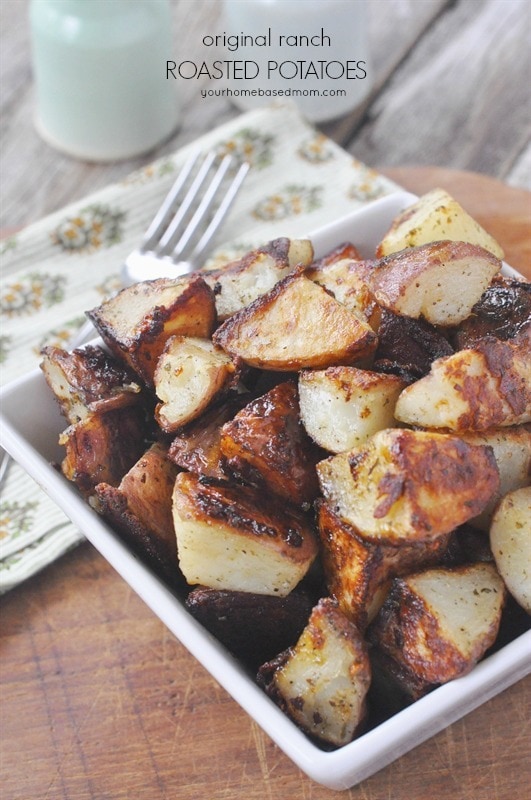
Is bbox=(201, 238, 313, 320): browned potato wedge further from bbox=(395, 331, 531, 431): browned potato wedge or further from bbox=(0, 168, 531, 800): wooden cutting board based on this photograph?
bbox=(0, 168, 531, 800): wooden cutting board

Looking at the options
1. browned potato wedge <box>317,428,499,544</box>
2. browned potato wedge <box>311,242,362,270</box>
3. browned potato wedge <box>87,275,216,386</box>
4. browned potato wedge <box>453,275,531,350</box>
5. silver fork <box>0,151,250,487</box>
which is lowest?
silver fork <box>0,151,250,487</box>

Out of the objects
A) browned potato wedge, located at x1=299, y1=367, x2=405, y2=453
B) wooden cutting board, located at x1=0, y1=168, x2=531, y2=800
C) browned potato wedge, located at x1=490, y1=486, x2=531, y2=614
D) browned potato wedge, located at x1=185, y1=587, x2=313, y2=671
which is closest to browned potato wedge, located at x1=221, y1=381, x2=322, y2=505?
browned potato wedge, located at x1=299, y1=367, x2=405, y2=453

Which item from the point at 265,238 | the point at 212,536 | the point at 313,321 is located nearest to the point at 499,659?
the point at 212,536

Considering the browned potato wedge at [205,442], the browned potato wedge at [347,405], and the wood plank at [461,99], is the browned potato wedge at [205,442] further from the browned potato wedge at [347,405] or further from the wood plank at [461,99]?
the wood plank at [461,99]

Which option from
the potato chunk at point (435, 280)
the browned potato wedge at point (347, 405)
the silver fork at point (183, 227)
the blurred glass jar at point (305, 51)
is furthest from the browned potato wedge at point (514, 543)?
the blurred glass jar at point (305, 51)

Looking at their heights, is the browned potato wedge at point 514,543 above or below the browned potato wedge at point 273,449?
below

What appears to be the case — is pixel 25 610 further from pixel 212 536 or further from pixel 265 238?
pixel 265 238
